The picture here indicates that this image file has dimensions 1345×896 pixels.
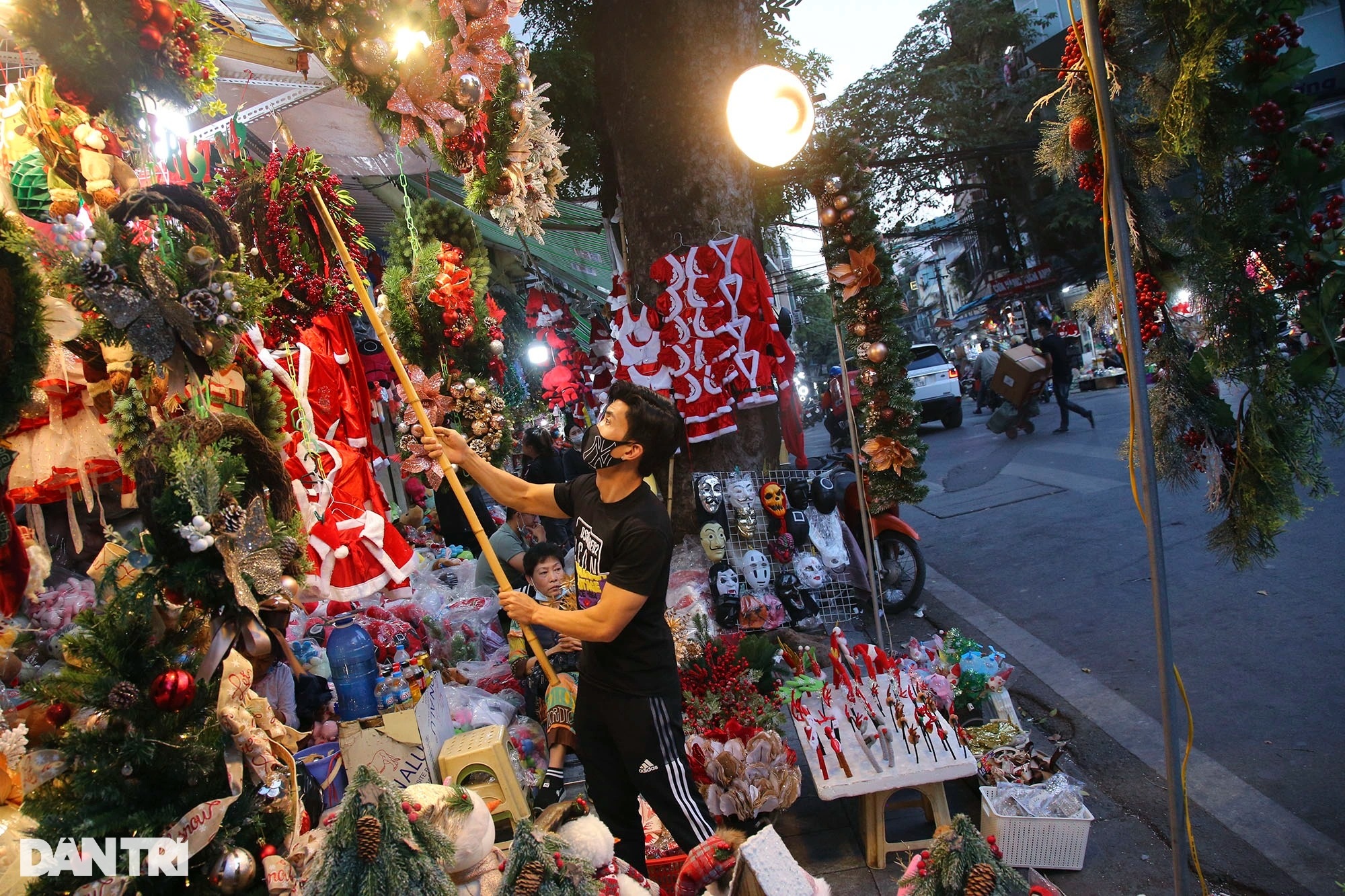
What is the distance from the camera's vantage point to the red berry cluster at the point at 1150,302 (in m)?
2.88

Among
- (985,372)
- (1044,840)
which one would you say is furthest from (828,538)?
(985,372)

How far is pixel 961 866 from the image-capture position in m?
1.70

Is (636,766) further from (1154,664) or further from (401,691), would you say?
(1154,664)

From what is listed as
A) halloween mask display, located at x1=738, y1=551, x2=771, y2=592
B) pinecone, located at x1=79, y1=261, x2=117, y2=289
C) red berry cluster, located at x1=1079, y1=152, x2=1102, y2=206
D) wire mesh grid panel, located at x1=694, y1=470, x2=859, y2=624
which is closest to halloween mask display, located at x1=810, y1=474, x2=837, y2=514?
wire mesh grid panel, located at x1=694, y1=470, x2=859, y2=624

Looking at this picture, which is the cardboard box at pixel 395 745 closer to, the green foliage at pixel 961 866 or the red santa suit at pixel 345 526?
the red santa suit at pixel 345 526

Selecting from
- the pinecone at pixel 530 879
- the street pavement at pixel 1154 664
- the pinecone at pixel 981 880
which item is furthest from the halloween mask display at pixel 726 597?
the pinecone at pixel 981 880

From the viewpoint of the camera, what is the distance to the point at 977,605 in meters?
6.52

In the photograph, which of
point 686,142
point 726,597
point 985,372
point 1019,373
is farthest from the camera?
point 985,372

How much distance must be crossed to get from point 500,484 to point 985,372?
17.2 metres

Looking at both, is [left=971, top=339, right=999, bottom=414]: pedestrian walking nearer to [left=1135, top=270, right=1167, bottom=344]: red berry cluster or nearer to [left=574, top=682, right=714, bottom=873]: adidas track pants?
[left=1135, top=270, right=1167, bottom=344]: red berry cluster

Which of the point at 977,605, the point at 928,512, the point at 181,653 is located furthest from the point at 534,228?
the point at 928,512

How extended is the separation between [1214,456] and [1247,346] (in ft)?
1.29

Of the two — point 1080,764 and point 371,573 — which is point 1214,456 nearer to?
point 1080,764

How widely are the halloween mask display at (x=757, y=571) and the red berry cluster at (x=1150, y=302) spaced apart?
9.91 ft
